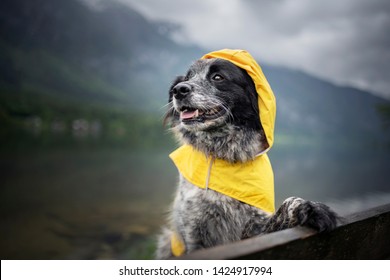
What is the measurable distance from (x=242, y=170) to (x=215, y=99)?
69cm

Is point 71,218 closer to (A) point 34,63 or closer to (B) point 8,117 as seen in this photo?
(B) point 8,117

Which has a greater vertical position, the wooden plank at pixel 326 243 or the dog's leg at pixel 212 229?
the dog's leg at pixel 212 229

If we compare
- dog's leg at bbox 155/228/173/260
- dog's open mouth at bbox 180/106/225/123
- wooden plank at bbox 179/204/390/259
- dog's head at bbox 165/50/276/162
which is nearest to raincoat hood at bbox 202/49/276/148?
dog's head at bbox 165/50/276/162

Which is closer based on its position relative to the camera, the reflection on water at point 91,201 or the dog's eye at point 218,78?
the dog's eye at point 218,78

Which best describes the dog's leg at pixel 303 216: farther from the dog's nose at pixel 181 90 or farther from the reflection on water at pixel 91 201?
the reflection on water at pixel 91 201

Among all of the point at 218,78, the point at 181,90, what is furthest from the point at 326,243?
the point at 218,78

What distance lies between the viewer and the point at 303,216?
1945 mm

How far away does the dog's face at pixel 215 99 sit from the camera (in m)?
2.75

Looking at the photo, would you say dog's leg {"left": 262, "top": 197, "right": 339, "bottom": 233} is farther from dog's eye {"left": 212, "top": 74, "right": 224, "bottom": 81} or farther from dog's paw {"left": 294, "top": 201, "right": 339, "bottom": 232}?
dog's eye {"left": 212, "top": 74, "right": 224, "bottom": 81}

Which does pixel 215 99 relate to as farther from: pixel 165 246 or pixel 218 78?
pixel 165 246

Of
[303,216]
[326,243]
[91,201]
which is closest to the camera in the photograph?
[326,243]

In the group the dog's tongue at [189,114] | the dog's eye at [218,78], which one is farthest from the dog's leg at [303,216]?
the dog's eye at [218,78]

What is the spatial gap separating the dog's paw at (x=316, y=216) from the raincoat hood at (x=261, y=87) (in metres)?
0.84
